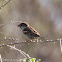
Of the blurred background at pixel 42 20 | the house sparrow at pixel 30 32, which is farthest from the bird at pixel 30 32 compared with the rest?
the blurred background at pixel 42 20

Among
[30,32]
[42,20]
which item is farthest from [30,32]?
[42,20]

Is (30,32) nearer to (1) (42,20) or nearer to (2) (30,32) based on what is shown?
(2) (30,32)


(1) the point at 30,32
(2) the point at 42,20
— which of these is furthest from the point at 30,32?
(2) the point at 42,20

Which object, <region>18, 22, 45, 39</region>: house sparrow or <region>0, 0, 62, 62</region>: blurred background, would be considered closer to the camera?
<region>18, 22, 45, 39</region>: house sparrow

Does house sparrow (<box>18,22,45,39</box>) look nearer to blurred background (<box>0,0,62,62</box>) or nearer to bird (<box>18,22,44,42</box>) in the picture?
bird (<box>18,22,44,42</box>)

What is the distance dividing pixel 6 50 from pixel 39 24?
1.93 m

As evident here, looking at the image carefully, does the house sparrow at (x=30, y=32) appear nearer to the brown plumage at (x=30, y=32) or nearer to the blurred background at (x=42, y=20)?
the brown plumage at (x=30, y=32)

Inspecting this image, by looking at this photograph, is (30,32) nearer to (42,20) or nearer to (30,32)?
(30,32)

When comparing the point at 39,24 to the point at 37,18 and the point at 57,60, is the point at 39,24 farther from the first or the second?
the point at 57,60

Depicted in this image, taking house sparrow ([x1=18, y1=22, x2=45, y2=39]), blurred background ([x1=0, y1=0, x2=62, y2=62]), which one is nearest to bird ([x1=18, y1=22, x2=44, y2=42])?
house sparrow ([x1=18, y1=22, x2=45, y2=39])

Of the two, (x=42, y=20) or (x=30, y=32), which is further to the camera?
(x=42, y=20)

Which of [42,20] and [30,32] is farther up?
[42,20]

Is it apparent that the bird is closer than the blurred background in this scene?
Yes

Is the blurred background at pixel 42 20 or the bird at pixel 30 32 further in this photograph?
the blurred background at pixel 42 20
